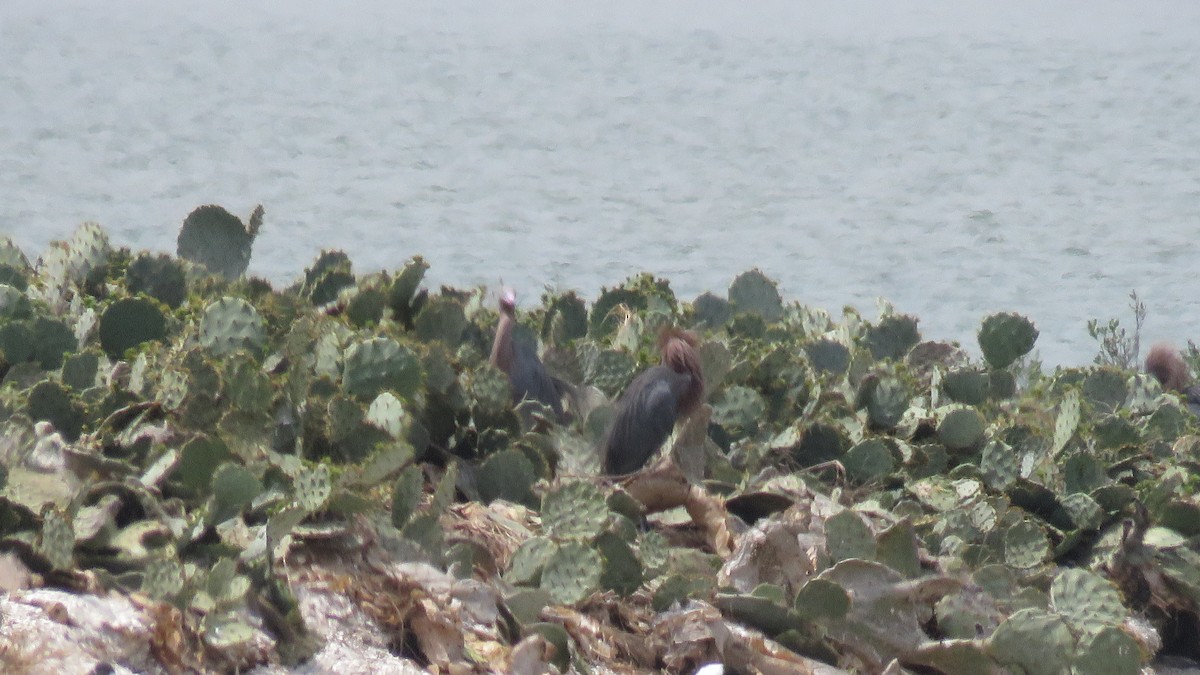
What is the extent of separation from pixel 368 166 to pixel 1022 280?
665 cm

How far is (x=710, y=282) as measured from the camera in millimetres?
14203

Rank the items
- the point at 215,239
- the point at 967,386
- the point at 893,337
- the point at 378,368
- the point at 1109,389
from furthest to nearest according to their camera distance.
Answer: the point at 893,337 < the point at 1109,389 < the point at 967,386 < the point at 215,239 < the point at 378,368

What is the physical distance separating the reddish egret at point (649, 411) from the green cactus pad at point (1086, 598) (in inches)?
65.0

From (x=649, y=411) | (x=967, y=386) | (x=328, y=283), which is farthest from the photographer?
(x=967, y=386)

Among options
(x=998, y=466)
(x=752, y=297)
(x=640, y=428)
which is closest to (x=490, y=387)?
(x=640, y=428)

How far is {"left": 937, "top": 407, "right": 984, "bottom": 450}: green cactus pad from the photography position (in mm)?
6969

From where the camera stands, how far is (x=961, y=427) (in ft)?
22.9

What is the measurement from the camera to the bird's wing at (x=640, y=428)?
627 cm

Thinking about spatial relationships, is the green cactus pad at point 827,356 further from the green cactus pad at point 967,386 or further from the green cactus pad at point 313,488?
the green cactus pad at point 313,488

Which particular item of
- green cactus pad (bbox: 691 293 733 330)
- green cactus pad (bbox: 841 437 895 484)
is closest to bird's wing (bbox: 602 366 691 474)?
green cactus pad (bbox: 841 437 895 484)

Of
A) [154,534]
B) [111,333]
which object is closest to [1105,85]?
[111,333]

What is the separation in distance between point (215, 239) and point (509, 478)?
237 cm

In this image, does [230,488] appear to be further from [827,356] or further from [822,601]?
[827,356]

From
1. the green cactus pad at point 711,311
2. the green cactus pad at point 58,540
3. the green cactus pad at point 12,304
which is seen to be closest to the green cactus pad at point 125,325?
the green cactus pad at point 12,304
